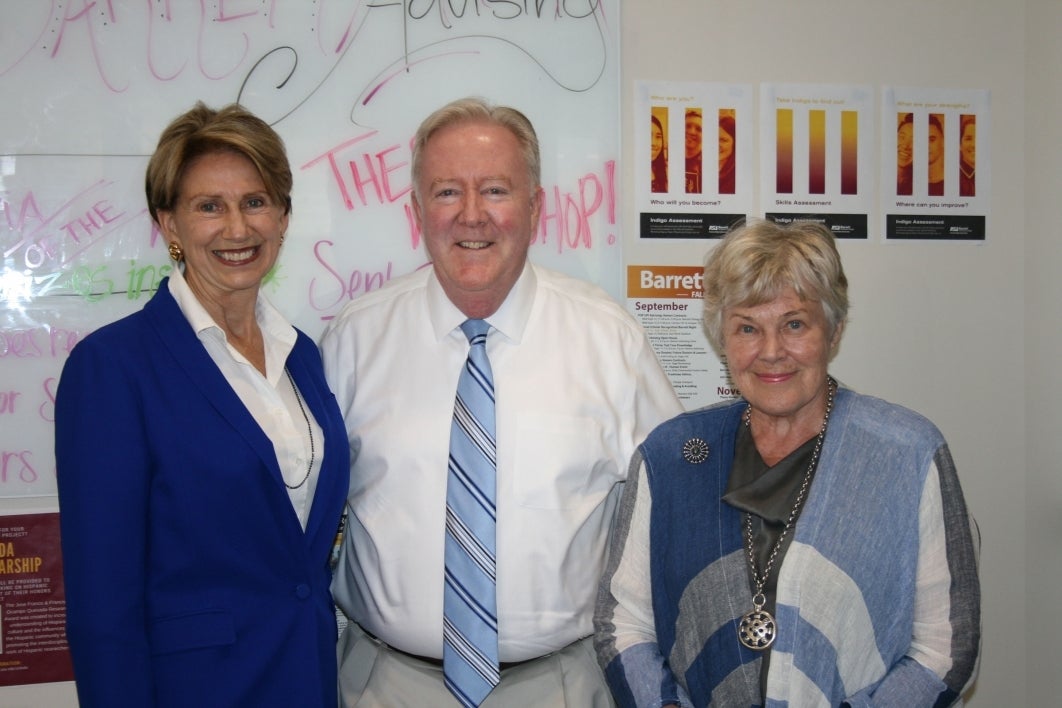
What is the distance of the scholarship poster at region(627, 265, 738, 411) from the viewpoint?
8.01ft

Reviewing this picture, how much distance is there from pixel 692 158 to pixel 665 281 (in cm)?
36

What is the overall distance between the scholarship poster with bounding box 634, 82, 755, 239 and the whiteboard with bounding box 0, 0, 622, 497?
11 centimetres

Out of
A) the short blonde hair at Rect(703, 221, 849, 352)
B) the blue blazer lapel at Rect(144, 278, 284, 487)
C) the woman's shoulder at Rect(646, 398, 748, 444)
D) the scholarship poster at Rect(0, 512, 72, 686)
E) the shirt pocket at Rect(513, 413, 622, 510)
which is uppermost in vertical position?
the short blonde hair at Rect(703, 221, 849, 352)

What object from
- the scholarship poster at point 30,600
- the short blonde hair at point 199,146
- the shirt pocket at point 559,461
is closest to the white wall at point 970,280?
the shirt pocket at point 559,461

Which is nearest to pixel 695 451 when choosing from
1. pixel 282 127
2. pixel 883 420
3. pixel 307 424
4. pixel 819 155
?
pixel 883 420

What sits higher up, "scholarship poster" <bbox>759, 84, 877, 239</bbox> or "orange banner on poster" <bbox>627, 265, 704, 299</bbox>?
"scholarship poster" <bbox>759, 84, 877, 239</bbox>

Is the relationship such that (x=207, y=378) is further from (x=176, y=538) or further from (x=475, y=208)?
(x=475, y=208)

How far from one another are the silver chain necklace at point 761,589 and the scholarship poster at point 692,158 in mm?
991

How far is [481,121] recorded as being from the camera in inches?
72.7

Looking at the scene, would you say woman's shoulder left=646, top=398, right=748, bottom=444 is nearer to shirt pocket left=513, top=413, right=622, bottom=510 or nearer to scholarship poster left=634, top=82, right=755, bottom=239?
shirt pocket left=513, top=413, right=622, bottom=510

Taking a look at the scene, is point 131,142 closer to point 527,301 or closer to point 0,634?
point 527,301

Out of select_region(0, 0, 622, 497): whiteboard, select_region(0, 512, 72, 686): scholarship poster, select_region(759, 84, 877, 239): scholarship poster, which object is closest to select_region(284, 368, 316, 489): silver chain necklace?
select_region(0, 0, 622, 497): whiteboard

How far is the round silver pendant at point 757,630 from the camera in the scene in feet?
4.92

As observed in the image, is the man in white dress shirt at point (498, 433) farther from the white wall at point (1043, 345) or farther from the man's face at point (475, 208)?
the white wall at point (1043, 345)
